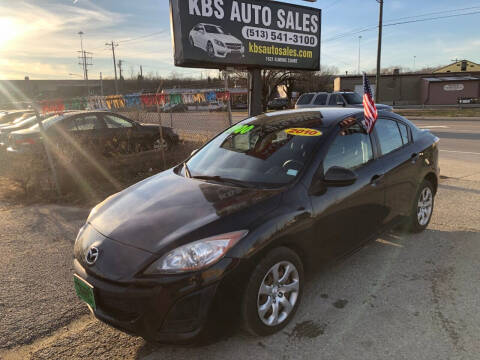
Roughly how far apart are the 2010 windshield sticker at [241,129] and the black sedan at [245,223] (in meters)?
0.02

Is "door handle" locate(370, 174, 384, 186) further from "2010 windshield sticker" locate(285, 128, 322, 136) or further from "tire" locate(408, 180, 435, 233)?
"tire" locate(408, 180, 435, 233)

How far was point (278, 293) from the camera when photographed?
264cm

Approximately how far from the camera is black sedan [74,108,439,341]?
223 centimetres

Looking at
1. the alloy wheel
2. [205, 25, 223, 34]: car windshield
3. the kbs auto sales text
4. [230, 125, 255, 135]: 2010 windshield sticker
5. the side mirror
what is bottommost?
the alloy wheel

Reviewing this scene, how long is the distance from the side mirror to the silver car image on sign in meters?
4.73

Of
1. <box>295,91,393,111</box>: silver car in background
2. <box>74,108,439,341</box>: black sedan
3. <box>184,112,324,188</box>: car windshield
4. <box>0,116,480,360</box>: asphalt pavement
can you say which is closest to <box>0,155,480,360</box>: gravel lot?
<box>0,116,480,360</box>: asphalt pavement

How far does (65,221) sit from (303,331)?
155 inches

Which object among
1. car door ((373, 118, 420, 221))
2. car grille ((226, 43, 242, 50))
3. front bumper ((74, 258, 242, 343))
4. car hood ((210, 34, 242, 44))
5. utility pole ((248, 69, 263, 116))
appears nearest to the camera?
front bumper ((74, 258, 242, 343))

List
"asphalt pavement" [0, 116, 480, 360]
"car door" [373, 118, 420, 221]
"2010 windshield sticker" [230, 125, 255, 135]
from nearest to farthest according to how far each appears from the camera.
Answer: "asphalt pavement" [0, 116, 480, 360]
"car door" [373, 118, 420, 221]
"2010 windshield sticker" [230, 125, 255, 135]

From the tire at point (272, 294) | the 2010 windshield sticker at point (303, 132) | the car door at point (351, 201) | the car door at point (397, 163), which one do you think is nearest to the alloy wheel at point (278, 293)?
the tire at point (272, 294)

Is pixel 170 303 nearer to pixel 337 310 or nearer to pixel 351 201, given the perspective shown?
pixel 337 310

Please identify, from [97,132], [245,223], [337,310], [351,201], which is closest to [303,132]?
[351,201]

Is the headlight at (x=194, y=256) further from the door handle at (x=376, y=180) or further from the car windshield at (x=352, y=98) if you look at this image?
the car windshield at (x=352, y=98)

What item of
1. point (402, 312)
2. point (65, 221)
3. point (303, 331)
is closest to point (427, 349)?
point (402, 312)
